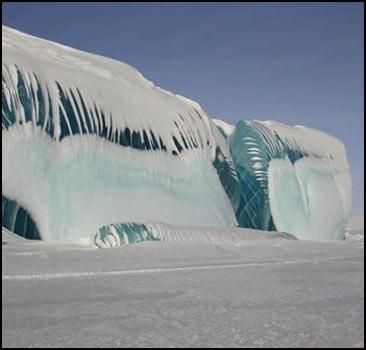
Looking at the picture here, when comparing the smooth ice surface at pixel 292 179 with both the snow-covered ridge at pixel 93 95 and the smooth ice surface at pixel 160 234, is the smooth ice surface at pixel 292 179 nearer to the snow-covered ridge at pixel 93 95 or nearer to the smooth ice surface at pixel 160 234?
the snow-covered ridge at pixel 93 95

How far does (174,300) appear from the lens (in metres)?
2.70

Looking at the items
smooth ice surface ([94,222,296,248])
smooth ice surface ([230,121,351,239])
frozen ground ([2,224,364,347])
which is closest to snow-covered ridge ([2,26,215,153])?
smooth ice surface ([230,121,351,239])

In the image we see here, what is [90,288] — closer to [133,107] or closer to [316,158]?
[133,107]

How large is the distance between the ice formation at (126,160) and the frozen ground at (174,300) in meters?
1.37

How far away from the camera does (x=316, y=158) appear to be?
12320mm

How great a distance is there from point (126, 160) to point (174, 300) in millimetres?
4838

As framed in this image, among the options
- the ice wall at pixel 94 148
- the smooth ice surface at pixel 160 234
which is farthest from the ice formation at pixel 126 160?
the smooth ice surface at pixel 160 234

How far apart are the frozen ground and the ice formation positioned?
1.37 meters

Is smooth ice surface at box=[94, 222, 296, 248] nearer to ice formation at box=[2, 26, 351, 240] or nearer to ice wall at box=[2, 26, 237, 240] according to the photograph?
ice formation at box=[2, 26, 351, 240]

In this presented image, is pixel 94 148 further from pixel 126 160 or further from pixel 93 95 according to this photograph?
pixel 93 95

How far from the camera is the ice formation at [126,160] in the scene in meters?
5.92

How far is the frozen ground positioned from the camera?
6.42 feet

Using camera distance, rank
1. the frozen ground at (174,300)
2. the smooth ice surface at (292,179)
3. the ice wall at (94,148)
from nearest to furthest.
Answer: the frozen ground at (174,300), the ice wall at (94,148), the smooth ice surface at (292,179)

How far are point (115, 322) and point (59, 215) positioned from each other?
4195 millimetres
